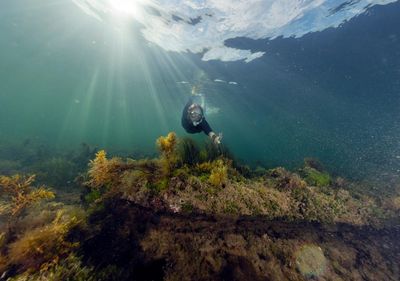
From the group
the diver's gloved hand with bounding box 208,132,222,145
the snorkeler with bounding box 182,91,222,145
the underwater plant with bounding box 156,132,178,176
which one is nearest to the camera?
the underwater plant with bounding box 156,132,178,176

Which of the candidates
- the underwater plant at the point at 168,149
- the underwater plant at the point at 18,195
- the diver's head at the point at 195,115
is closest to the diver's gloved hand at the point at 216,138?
the diver's head at the point at 195,115

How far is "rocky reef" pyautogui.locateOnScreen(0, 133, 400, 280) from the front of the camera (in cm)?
381

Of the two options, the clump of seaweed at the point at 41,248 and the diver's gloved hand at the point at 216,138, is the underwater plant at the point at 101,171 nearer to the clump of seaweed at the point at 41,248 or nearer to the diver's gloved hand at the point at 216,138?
the clump of seaweed at the point at 41,248

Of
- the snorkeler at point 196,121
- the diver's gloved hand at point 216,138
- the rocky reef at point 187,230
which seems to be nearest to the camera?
the rocky reef at point 187,230

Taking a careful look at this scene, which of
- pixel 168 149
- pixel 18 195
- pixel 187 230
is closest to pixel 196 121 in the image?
pixel 168 149

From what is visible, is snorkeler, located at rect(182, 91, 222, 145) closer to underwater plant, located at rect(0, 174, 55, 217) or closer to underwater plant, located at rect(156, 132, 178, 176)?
underwater plant, located at rect(156, 132, 178, 176)

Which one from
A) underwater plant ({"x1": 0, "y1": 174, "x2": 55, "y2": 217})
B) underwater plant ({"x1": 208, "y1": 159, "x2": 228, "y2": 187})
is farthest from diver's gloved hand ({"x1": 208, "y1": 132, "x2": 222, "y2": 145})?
underwater plant ({"x1": 0, "y1": 174, "x2": 55, "y2": 217})

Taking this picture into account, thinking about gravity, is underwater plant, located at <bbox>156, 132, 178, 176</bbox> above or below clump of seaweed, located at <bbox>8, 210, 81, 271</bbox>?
above

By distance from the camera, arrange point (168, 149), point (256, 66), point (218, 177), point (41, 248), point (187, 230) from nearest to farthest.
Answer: point (41, 248), point (187, 230), point (218, 177), point (168, 149), point (256, 66)

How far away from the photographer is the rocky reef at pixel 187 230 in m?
3.81

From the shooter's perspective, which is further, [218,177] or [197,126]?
[197,126]

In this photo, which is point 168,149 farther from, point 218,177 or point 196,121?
point 196,121

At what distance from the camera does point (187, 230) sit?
15.6 ft

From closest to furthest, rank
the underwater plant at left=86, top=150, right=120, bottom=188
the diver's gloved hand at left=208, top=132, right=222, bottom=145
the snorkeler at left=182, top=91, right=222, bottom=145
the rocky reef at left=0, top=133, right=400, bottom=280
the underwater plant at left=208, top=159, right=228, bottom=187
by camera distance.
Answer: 1. the rocky reef at left=0, top=133, right=400, bottom=280
2. the underwater plant at left=86, top=150, right=120, bottom=188
3. the underwater plant at left=208, top=159, right=228, bottom=187
4. the diver's gloved hand at left=208, top=132, right=222, bottom=145
5. the snorkeler at left=182, top=91, right=222, bottom=145
